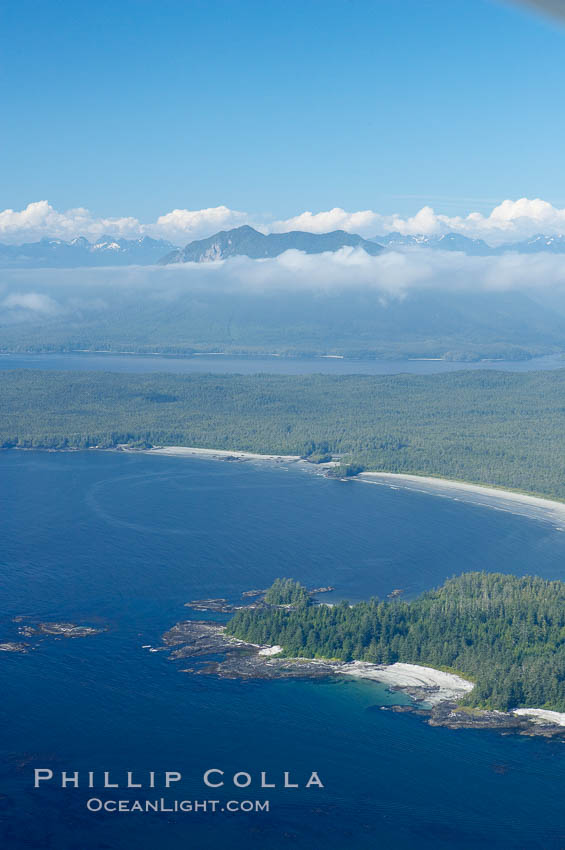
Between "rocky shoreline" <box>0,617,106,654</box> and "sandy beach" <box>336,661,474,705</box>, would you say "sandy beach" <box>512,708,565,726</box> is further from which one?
"rocky shoreline" <box>0,617,106,654</box>

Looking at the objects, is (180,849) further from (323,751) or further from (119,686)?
(119,686)

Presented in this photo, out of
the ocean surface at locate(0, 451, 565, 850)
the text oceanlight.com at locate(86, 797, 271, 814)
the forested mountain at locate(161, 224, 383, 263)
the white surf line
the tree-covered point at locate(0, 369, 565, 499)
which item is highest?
the forested mountain at locate(161, 224, 383, 263)

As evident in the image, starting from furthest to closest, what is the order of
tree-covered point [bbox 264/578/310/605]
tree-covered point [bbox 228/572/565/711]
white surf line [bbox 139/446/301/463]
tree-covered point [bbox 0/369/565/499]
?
Result: 1. white surf line [bbox 139/446/301/463]
2. tree-covered point [bbox 0/369/565/499]
3. tree-covered point [bbox 264/578/310/605]
4. tree-covered point [bbox 228/572/565/711]

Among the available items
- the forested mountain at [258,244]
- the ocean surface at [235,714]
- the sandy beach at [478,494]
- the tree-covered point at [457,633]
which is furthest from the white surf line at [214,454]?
the forested mountain at [258,244]

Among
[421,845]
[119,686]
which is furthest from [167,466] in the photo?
[421,845]

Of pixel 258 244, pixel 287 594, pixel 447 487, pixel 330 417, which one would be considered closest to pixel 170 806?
pixel 287 594

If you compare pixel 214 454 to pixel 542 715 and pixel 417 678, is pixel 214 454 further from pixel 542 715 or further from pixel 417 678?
pixel 542 715

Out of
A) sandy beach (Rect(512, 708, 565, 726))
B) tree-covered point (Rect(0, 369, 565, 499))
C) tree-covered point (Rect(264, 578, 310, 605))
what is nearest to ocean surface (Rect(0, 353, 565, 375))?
tree-covered point (Rect(0, 369, 565, 499))
